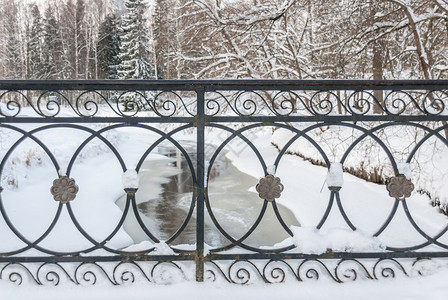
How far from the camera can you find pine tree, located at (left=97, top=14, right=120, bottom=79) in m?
23.4

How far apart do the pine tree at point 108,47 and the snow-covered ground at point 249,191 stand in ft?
49.5

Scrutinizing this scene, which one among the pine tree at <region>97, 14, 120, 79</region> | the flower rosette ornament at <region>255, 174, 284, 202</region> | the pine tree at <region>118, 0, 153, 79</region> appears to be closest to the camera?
the flower rosette ornament at <region>255, 174, 284, 202</region>

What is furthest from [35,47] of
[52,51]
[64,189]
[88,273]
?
[88,273]

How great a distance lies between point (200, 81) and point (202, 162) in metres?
0.36

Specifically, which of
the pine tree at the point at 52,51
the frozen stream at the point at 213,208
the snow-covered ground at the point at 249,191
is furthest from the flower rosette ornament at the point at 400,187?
the pine tree at the point at 52,51

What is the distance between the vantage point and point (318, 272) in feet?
4.87

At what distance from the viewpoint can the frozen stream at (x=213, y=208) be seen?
408cm

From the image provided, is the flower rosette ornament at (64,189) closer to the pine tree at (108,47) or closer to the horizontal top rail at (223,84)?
the horizontal top rail at (223,84)

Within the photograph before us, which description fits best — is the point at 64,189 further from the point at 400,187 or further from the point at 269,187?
the point at 400,187

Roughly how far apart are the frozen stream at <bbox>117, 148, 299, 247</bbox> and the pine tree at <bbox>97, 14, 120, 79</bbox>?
18282 mm

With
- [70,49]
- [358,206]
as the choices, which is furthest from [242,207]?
[70,49]

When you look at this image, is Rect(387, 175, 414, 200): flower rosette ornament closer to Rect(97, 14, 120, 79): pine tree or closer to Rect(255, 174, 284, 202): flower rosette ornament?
Rect(255, 174, 284, 202): flower rosette ornament

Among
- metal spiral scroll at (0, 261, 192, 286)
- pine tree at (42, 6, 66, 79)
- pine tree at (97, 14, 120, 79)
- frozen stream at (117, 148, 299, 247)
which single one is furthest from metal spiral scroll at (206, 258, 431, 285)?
pine tree at (42, 6, 66, 79)

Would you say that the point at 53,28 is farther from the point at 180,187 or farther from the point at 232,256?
the point at 232,256
